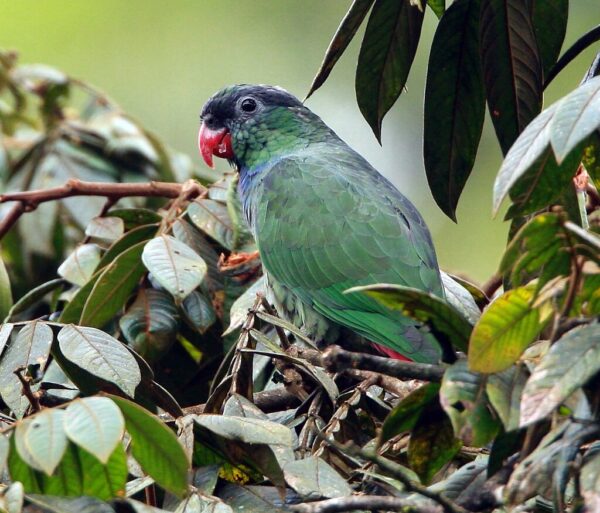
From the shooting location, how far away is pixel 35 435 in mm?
1213

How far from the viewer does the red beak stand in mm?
3393

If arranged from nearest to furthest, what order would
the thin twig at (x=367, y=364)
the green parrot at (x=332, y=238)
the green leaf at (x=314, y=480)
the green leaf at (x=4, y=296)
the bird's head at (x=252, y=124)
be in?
1. the thin twig at (x=367, y=364)
2. the green leaf at (x=314, y=480)
3. the green leaf at (x=4, y=296)
4. the green parrot at (x=332, y=238)
5. the bird's head at (x=252, y=124)

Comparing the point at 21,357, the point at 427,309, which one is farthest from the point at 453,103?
the point at 21,357

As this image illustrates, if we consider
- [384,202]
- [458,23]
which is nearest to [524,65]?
[458,23]

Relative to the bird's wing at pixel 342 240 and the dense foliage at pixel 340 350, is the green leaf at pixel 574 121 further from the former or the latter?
the bird's wing at pixel 342 240

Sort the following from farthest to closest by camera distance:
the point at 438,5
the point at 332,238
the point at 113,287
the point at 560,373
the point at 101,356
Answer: the point at 332,238 → the point at 113,287 → the point at 438,5 → the point at 101,356 → the point at 560,373

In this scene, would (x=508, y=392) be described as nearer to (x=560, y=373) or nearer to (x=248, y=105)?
(x=560, y=373)

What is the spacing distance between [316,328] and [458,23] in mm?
1158

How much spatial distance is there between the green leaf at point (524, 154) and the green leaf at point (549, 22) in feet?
2.55

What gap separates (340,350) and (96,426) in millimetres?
329

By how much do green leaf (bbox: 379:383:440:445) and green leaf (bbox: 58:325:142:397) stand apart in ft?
1.70

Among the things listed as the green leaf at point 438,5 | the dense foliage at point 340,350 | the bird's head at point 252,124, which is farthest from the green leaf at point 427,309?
the bird's head at point 252,124

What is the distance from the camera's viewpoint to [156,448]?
4.30 feet

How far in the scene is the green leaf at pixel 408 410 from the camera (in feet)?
4.36
